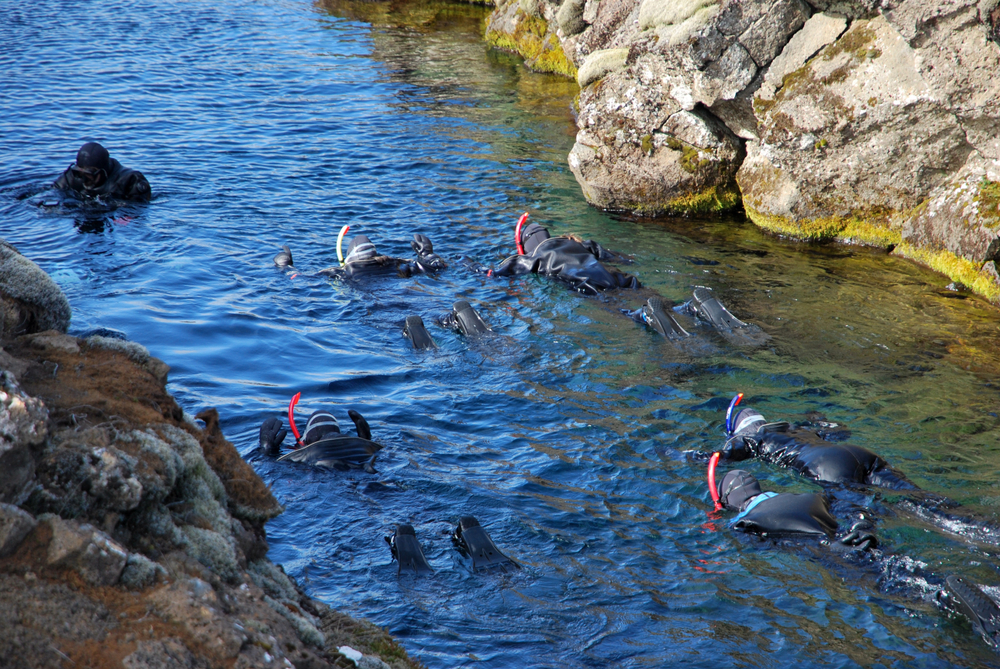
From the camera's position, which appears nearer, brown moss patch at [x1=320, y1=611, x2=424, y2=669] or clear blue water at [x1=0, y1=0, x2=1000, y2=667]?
brown moss patch at [x1=320, y1=611, x2=424, y2=669]

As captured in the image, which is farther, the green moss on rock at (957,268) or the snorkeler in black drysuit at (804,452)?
the green moss on rock at (957,268)

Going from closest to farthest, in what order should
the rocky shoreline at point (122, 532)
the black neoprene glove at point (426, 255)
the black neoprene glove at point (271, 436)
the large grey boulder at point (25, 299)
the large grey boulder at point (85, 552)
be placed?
the rocky shoreline at point (122, 532)
the large grey boulder at point (85, 552)
the large grey boulder at point (25, 299)
the black neoprene glove at point (271, 436)
the black neoprene glove at point (426, 255)

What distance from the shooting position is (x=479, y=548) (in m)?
5.36

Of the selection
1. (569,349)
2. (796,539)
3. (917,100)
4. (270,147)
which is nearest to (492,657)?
(796,539)

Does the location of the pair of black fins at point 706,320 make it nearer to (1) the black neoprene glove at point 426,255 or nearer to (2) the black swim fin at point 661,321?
(2) the black swim fin at point 661,321

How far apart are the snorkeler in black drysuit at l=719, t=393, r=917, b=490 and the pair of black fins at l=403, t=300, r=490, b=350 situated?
3.31 m

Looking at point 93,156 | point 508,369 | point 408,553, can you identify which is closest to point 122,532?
point 408,553

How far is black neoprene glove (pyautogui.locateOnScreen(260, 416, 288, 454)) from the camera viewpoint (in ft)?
21.6

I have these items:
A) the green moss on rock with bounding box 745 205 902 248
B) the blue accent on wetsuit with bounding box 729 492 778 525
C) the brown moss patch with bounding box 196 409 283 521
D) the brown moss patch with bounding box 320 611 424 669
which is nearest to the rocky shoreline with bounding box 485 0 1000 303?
the green moss on rock with bounding box 745 205 902 248

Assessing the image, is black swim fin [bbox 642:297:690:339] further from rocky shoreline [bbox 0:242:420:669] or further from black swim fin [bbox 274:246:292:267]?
rocky shoreline [bbox 0:242:420:669]

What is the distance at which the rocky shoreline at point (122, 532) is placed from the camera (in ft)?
8.12

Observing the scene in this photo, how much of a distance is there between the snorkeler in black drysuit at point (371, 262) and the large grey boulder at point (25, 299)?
6.22 meters

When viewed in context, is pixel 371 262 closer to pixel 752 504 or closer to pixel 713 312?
pixel 713 312

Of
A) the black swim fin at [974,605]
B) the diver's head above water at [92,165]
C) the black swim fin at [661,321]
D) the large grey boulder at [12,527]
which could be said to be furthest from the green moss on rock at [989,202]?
the diver's head above water at [92,165]
